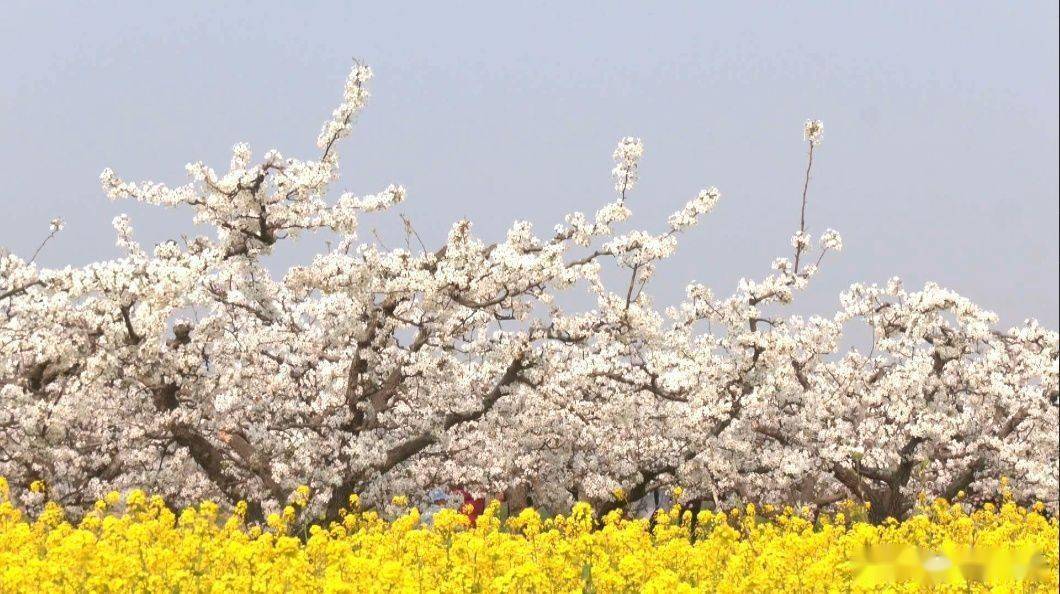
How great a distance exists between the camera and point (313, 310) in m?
17.2

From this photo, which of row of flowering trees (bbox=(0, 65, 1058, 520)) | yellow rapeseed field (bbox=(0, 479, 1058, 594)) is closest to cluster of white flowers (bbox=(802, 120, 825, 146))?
row of flowering trees (bbox=(0, 65, 1058, 520))

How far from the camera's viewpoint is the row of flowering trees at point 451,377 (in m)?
16.5

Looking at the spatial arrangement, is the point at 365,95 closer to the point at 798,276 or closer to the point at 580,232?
the point at 580,232

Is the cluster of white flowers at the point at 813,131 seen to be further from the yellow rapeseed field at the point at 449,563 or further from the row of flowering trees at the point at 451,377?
the yellow rapeseed field at the point at 449,563

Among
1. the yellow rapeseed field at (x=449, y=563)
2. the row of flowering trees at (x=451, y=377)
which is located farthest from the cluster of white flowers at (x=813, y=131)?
the yellow rapeseed field at (x=449, y=563)

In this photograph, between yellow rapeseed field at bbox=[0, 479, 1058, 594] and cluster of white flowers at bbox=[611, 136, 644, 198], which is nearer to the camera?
yellow rapeseed field at bbox=[0, 479, 1058, 594]

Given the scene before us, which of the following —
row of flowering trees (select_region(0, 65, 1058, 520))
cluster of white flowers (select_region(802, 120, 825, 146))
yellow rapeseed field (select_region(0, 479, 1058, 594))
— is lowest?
yellow rapeseed field (select_region(0, 479, 1058, 594))

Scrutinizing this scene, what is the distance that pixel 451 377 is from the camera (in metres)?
18.2

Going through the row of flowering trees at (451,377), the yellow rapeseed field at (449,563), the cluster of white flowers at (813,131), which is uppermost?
the cluster of white flowers at (813,131)

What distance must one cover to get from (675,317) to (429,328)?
258 inches

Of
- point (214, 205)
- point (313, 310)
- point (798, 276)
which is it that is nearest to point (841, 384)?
point (798, 276)

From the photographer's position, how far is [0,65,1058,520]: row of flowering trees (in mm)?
16516

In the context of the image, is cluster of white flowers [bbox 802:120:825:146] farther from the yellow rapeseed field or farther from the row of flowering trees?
the yellow rapeseed field

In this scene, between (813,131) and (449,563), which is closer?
(449,563)
